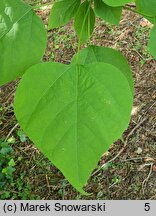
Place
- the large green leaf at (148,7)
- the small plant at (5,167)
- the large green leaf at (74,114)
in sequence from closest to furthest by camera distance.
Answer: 1. the large green leaf at (74,114)
2. the large green leaf at (148,7)
3. the small plant at (5,167)

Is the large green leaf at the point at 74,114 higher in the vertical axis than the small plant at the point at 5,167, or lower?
higher

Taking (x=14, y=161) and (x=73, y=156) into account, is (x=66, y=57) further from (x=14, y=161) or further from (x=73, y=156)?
(x=73, y=156)

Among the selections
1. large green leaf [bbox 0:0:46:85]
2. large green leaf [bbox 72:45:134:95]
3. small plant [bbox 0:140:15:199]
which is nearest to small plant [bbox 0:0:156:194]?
large green leaf [bbox 0:0:46:85]

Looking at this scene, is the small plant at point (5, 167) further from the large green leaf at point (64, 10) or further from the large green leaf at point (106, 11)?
the large green leaf at point (106, 11)

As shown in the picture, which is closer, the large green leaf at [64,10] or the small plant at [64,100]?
the small plant at [64,100]

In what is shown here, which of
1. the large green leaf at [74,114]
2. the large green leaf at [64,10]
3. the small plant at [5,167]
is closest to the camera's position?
the large green leaf at [74,114]

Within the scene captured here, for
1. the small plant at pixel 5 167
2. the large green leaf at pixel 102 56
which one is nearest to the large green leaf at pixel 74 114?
the large green leaf at pixel 102 56

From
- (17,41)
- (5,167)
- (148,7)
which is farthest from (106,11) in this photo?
(5,167)
